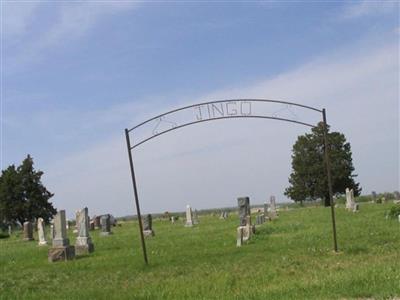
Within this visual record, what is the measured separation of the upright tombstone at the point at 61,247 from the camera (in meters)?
19.4

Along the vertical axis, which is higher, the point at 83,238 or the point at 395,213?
the point at 83,238

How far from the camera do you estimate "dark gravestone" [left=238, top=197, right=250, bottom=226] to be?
23.9 m

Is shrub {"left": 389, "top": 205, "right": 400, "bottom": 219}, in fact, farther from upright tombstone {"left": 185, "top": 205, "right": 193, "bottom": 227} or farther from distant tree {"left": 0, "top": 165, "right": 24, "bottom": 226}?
distant tree {"left": 0, "top": 165, "right": 24, "bottom": 226}

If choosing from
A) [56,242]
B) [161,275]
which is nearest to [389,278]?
[161,275]

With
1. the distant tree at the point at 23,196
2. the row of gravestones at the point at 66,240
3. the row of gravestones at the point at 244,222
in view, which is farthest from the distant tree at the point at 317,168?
the row of gravestones at the point at 66,240

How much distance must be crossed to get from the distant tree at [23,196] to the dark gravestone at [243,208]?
46668mm

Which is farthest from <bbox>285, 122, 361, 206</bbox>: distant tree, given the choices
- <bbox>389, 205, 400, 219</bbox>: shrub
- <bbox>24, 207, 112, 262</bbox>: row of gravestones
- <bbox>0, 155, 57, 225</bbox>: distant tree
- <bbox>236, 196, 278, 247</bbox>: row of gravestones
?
<bbox>24, 207, 112, 262</bbox>: row of gravestones

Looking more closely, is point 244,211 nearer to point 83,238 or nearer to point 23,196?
point 83,238

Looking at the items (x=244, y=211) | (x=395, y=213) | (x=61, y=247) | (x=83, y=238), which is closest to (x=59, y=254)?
(x=61, y=247)

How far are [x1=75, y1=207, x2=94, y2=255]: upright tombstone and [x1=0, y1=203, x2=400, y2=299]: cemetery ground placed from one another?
2.28m

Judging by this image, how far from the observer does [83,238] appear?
73.4 ft

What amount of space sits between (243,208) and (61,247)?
8.16 metres

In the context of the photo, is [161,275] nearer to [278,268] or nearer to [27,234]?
[278,268]

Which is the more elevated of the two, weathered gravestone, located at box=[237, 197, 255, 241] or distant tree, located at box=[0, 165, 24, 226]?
distant tree, located at box=[0, 165, 24, 226]
